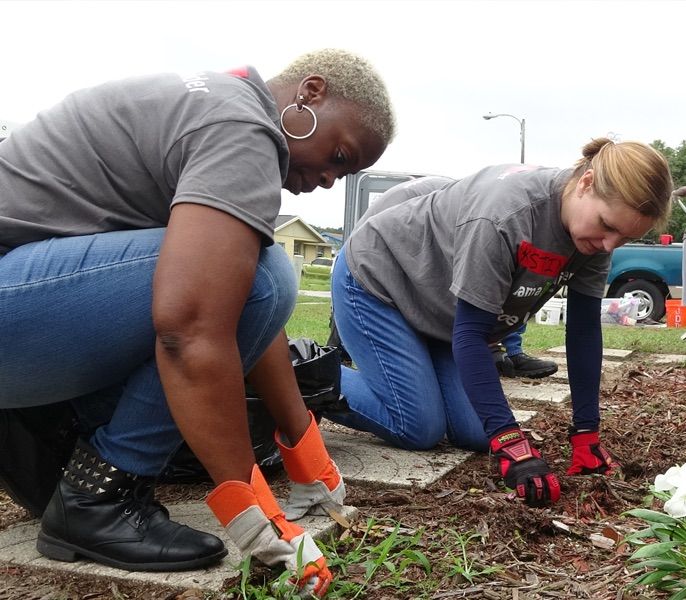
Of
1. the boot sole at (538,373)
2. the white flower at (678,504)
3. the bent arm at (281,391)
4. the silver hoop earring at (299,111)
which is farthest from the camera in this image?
the boot sole at (538,373)

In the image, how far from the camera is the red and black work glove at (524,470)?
2426mm

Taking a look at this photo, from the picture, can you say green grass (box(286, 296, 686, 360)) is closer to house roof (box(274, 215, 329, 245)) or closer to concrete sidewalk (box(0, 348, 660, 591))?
concrete sidewalk (box(0, 348, 660, 591))

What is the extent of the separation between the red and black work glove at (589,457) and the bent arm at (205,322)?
5.12 ft

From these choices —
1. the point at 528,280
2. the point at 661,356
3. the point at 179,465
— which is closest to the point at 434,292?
the point at 528,280

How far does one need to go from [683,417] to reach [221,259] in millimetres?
2858

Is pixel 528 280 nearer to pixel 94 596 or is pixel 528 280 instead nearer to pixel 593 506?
pixel 593 506

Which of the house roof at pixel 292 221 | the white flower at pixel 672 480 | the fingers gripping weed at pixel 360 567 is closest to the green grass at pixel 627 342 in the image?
the fingers gripping weed at pixel 360 567

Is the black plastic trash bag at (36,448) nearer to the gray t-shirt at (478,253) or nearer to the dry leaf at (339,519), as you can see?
the dry leaf at (339,519)

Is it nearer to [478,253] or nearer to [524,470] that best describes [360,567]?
[524,470]

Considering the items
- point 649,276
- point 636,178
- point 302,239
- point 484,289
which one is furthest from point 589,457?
point 302,239

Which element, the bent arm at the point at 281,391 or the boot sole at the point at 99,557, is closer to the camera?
the boot sole at the point at 99,557

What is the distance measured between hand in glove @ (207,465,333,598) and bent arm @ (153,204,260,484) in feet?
0.19

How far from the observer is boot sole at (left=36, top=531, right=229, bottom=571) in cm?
185

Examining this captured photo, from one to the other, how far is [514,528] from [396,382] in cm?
126
